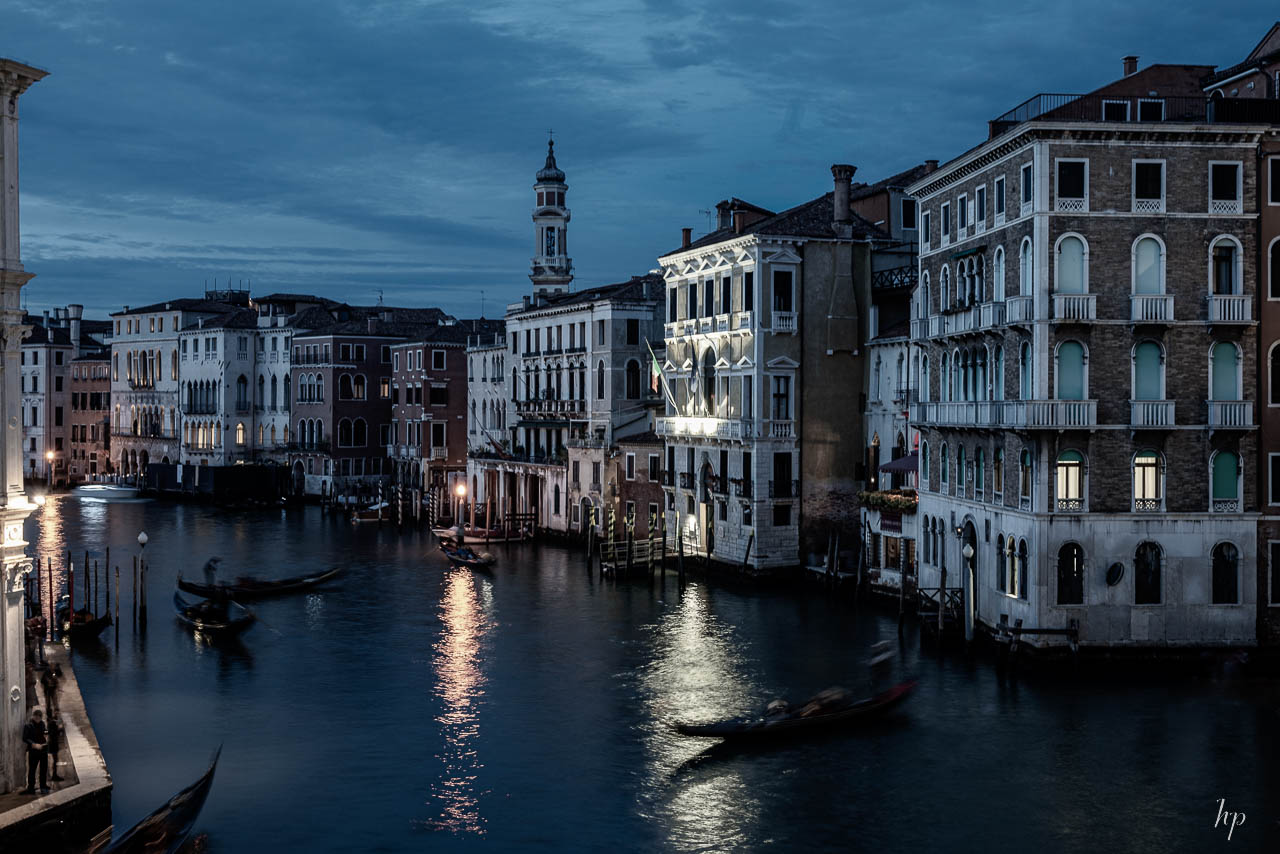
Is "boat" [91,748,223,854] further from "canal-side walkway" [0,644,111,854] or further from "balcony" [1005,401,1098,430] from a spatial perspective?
A: "balcony" [1005,401,1098,430]

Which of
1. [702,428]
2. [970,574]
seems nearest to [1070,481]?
[970,574]

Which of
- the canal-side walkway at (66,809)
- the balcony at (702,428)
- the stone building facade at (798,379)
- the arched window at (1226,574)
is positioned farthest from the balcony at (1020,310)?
the canal-side walkway at (66,809)

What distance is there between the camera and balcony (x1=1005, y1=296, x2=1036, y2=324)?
99.7ft

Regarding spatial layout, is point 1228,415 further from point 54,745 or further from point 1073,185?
point 54,745

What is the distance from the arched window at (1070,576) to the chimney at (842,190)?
769 inches

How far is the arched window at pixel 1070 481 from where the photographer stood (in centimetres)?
3020

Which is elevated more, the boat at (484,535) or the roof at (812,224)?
the roof at (812,224)

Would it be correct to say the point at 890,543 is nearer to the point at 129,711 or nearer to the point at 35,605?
the point at 129,711

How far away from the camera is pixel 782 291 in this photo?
4647 cm

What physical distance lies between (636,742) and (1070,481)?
11558 mm

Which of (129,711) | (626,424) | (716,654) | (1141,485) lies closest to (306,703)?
(129,711)

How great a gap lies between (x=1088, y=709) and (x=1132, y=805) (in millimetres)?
5414

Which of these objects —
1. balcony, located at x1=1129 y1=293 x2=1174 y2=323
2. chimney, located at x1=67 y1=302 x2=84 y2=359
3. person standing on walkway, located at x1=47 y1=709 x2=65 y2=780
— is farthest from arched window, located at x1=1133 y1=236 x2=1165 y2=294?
chimney, located at x1=67 y1=302 x2=84 y2=359

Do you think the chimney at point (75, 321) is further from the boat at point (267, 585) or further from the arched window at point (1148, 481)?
the arched window at point (1148, 481)
